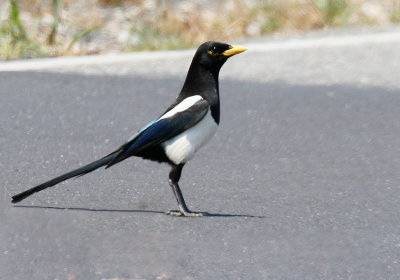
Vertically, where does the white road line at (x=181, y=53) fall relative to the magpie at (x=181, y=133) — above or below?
below

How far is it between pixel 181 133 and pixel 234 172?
1.14 metres

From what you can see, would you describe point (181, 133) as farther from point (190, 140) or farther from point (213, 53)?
point (213, 53)

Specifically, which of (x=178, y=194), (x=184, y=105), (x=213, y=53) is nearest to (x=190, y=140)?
(x=184, y=105)

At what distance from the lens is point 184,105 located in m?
5.68

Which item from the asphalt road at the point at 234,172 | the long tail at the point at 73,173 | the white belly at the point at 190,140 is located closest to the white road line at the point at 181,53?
the asphalt road at the point at 234,172

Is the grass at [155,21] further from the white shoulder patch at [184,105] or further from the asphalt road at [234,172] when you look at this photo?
the white shoulder patch at [184,105]

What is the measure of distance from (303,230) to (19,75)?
147 inches

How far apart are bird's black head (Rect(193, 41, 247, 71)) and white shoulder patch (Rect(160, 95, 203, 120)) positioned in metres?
0.19

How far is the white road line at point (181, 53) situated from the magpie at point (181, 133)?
335 cm

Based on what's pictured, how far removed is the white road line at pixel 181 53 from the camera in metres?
8.99

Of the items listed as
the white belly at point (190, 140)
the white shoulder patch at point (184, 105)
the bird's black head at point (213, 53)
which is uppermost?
the bird's black head at point (213, 53)

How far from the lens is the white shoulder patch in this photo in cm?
566

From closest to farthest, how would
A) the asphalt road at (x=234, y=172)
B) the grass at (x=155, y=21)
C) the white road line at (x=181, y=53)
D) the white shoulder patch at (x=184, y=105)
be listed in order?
the asphalt road at (x=234, y=172) < the white shoulder patch at (x=184, y=105) < the white road line at (x=181, y=53) < the grass at (x=155, y=21)

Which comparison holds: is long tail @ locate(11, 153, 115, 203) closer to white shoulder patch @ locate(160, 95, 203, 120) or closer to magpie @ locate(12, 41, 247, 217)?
magpie @ locate(12, 41, 247, 217)
